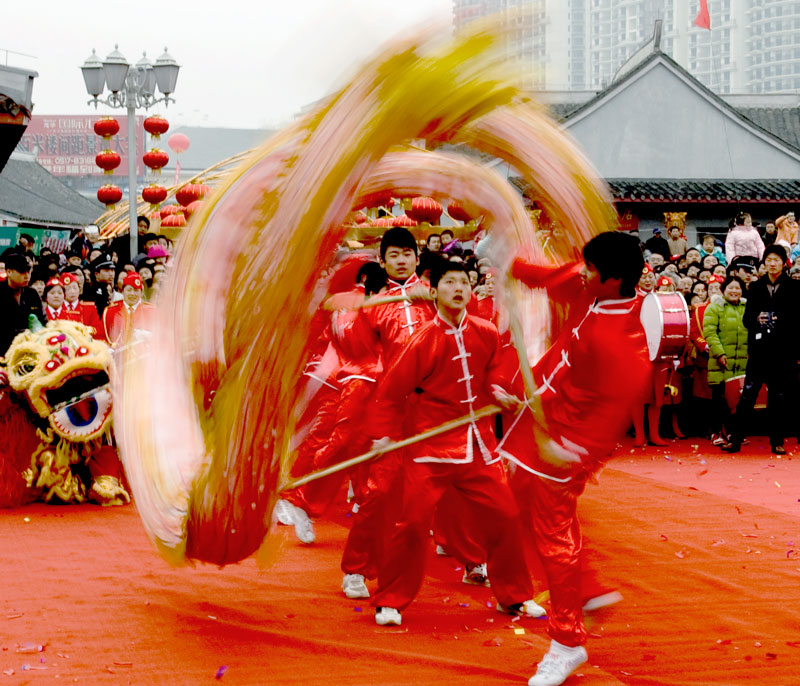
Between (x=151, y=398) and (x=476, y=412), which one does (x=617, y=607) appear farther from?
(x=151, y=398)

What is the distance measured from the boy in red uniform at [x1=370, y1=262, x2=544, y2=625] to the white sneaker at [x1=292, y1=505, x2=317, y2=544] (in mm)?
1240

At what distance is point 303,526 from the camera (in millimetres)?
5461

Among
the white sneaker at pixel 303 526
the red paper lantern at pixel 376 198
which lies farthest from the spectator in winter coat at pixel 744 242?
the red paper lantern at pixel 376 198

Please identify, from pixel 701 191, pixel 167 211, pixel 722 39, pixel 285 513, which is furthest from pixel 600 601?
pixel 722 39

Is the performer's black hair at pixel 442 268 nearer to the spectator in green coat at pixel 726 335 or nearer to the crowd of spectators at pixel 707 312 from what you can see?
the crowd of spectators at pixel 707 312

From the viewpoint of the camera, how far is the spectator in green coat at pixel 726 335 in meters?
8.87

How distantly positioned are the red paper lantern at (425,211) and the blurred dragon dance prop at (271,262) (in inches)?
116

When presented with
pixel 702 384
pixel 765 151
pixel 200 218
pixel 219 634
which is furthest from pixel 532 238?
pixel 765 151

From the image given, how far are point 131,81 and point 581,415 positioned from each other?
8714mm

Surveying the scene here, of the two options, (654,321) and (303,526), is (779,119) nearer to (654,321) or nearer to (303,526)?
(654,321)

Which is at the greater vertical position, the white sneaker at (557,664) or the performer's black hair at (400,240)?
the performer's black hair at (400,240)

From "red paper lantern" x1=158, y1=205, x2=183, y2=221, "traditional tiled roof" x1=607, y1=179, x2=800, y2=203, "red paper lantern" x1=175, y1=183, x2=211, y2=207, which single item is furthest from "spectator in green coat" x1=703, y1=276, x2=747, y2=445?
"traditional tiled roof" x1=607, y1=179, x2=800, y2=203

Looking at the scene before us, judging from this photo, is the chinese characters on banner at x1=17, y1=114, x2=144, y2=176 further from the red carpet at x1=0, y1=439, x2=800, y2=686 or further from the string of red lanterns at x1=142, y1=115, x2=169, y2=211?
the red carpet at x1=0, y1=439, x2=800, y2=686

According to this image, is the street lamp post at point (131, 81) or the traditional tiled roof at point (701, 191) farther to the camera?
the traditional tiled roof at point (701, 191)
